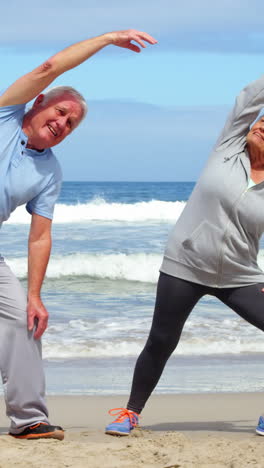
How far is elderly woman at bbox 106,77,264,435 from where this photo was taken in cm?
419

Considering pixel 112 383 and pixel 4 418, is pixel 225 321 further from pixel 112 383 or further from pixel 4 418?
pixel 4 418

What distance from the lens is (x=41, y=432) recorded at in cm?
421

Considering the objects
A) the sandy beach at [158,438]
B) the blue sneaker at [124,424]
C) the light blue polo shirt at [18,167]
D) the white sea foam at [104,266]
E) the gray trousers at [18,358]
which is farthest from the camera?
the white sea foam at [104,266]

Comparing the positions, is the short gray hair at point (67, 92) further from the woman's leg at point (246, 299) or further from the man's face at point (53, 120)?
the woman's leg at point (246, 299)

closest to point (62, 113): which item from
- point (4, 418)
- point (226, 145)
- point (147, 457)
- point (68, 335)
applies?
point (226, 145)

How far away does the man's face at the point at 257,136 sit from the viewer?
4277 millimetres

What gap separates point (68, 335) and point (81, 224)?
54.8 feet

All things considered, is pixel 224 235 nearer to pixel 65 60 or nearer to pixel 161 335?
pixel 161 335

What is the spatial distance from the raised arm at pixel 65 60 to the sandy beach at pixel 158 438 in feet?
5.76

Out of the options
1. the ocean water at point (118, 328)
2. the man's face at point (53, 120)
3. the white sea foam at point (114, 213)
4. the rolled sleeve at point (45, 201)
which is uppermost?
the man's face at point (53, 120)

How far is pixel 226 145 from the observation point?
4.34 m

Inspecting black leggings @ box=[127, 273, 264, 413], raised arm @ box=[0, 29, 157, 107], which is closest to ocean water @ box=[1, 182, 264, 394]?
black leggings @ box=[127, 273, 264, 413]

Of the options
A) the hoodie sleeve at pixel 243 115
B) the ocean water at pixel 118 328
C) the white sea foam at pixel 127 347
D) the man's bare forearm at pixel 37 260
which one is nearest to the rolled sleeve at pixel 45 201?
the man's bare forearm at pixel 37 260

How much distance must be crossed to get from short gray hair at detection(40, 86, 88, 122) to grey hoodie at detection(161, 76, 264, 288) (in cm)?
76
